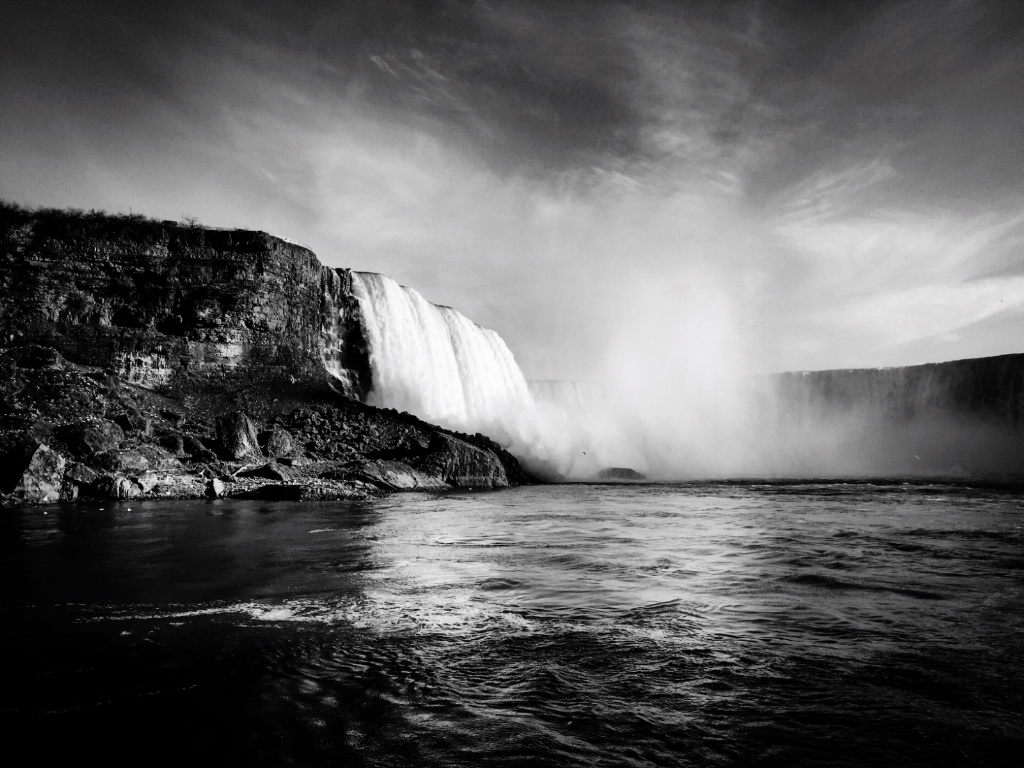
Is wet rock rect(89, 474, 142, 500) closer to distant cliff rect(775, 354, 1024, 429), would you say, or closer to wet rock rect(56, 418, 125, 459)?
wet rock rect(56, 418, 125, 459)

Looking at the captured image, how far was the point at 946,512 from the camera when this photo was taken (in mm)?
16828

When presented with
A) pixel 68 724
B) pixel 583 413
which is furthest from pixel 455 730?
pixel 583 413

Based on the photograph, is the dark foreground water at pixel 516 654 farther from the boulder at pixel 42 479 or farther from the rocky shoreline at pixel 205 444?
the rocky shoreline at pixel 205 444

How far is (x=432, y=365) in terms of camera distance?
3981 cm

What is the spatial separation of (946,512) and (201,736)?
19689mm

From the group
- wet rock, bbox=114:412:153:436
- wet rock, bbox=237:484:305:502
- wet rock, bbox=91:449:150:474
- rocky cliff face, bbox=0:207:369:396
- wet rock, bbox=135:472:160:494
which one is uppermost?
rocky cliff face, bbox=0:207:369:396

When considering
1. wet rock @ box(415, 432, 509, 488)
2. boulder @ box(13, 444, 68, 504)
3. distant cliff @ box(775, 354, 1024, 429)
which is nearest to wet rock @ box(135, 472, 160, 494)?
boulder @ box(13, 444, 68, 504)

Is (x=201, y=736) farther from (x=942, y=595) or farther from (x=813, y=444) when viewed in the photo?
(x=813, y=444)

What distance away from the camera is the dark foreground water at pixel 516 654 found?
313 cm

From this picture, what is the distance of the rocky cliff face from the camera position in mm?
30719

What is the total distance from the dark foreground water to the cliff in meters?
14.2

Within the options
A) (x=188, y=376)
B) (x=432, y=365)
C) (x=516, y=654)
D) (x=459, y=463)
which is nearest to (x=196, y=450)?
(x=188, y=376)

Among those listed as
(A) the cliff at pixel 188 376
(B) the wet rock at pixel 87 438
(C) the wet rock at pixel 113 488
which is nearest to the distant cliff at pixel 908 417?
(A) the cliff at pixel 188 376

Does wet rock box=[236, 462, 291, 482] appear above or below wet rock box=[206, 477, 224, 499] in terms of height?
above
